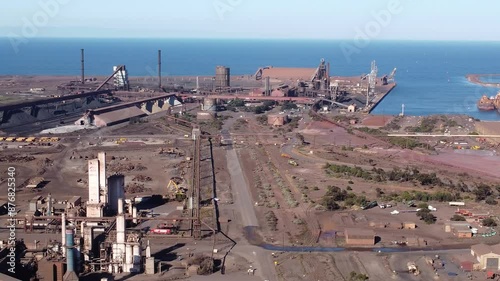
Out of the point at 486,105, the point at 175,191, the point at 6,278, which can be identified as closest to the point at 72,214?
the point at 6,278

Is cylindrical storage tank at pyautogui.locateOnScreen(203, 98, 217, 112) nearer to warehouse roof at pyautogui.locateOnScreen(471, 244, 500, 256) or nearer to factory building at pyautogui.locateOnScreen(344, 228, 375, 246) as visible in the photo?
factory building at pyautogui.locateOnScreen(344, 228, 375, 246)

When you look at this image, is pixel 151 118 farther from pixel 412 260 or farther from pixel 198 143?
pixel 412 260

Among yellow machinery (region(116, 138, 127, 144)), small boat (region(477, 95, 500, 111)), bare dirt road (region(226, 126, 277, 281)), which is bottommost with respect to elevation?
bare dirt road (region(226, 126, 277, 281))

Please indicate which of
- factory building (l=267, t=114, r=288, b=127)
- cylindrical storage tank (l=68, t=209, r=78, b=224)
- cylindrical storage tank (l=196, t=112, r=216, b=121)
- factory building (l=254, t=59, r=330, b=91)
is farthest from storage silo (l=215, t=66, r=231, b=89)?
cylindrical storage tank (l=68, t=209, r=78, b=224)

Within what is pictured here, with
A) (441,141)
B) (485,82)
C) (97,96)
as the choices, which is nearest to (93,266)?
(441,141)

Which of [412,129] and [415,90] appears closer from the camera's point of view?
[412,129]
